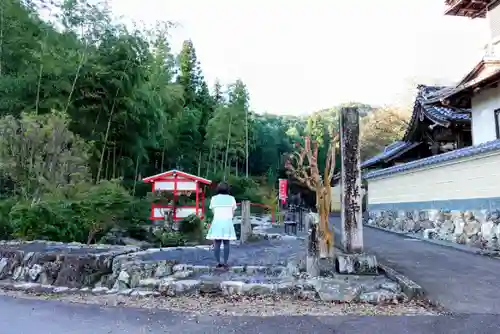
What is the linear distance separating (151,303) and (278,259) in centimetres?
259

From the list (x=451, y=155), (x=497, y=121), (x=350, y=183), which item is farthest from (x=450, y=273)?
(x=497, y=121)

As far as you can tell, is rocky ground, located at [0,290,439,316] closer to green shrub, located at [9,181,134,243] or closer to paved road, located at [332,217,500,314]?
paved road, located at [332,217,500,314]

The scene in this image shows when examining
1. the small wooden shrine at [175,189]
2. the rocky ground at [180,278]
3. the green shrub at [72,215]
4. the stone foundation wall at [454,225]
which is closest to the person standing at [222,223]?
the rocky ground at [180,278]

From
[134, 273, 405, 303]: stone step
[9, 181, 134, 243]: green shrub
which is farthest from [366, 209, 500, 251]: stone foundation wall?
[9, 181, 134, 243]: green shrub

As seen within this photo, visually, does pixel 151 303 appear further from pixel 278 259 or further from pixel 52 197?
pixel 52 197

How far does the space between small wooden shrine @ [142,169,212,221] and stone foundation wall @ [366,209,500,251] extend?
233 inches

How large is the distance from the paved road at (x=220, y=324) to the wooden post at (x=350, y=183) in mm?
1520

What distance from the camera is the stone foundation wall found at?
273 inches

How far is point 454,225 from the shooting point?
27.0 ft

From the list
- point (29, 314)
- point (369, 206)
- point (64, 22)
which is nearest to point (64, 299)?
point (29, 314)

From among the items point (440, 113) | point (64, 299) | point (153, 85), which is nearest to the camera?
point (64, 299)

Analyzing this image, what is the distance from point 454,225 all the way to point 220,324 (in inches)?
268

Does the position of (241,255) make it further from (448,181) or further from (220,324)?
(448,181)

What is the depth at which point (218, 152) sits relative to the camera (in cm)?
2534
